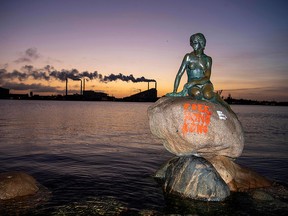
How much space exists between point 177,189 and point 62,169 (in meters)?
5.83

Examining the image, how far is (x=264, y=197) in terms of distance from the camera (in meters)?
8.31

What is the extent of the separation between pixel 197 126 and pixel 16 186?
5722 millimetres

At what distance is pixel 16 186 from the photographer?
26.6ft

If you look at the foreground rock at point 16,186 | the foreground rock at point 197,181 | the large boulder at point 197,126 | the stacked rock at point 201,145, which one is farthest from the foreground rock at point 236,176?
the foreground rock at point 16,186

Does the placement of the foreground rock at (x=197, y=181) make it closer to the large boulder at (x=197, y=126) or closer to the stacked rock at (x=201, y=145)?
the stacked rock at (x=201, y=145)

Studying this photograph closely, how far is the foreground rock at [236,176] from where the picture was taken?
9023 millimetres

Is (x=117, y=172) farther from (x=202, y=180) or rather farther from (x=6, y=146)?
(x=6, y=146)

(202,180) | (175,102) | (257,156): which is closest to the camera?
(202,180)

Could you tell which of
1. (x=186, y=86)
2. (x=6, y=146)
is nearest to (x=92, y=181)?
(x=186, y=86)

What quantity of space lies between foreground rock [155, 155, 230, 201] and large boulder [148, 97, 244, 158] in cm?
58

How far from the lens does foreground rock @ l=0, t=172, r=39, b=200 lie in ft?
25.8

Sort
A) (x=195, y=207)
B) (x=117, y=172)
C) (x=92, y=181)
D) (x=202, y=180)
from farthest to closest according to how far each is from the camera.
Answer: (x=117, y=172), (x=92, y=181), (x=202, y=180), (x=195, y=207)

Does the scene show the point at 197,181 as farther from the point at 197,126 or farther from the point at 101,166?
the point at 101,166

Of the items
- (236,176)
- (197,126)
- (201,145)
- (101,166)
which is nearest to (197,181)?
(201,145)
